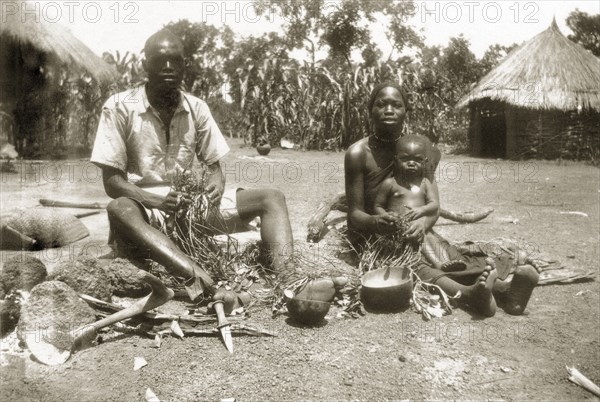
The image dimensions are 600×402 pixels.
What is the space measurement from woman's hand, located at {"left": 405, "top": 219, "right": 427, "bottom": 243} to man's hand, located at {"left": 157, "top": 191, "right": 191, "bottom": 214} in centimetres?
138

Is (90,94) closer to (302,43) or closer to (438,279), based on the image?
(302,43)

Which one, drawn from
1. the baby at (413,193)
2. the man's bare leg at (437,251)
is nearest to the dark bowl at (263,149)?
the baby at (413,193)

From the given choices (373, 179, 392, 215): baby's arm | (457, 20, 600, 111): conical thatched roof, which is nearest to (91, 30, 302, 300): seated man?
(373, 179, 392, 215): baby's arm

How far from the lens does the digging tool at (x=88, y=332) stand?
247cm

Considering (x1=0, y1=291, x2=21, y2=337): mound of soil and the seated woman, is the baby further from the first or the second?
(x1=0, y1=291, x2=21, y2=337): mound of soil

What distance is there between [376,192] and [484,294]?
1169mm

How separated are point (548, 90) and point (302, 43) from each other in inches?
546

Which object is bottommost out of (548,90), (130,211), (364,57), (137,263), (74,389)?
(74,389)

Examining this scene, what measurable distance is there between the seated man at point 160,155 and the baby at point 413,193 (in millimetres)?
731

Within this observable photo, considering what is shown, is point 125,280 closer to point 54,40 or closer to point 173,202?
point 173,202

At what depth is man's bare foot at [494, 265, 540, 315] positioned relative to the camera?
2.91 meters

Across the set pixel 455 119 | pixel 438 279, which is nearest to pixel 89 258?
pixel 438 279

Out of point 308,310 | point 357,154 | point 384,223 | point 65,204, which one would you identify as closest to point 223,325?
point 308,310

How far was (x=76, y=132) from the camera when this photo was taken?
15.4 metres
